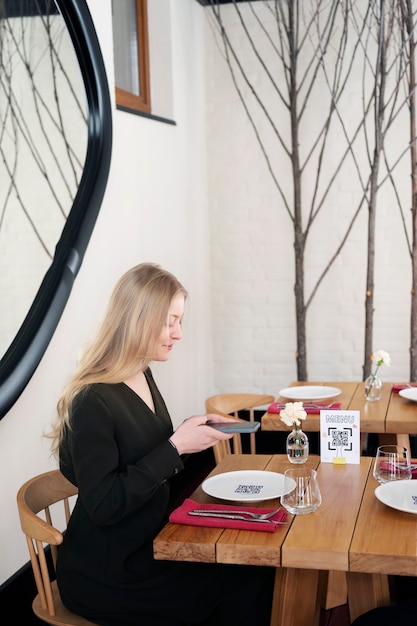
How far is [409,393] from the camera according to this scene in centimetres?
338

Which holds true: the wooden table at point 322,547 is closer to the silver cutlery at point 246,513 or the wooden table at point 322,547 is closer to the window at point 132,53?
the silver cutlery at point 246,513

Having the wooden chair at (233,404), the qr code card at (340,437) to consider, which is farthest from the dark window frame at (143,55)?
the qr code card at (340,437)

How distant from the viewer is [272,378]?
5.16m

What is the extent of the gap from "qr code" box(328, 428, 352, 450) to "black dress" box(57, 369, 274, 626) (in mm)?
448

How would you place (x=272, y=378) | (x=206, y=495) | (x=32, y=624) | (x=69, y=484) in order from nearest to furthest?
1. (x=206, y=495)
2. (x=69, y=484)
3. (x=32, y=624)
4. (x=272, y=378)

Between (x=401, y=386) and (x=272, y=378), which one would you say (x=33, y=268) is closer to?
(x=401, y=386)

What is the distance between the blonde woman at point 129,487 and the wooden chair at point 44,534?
0.05 meters

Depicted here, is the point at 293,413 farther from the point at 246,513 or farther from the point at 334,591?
the point at 334,591

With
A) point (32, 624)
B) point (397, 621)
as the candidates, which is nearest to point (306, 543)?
point (397, 621)

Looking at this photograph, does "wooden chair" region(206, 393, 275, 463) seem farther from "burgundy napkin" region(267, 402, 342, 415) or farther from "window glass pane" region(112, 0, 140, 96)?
"window glass pane" region(112, 0, 140, 96)

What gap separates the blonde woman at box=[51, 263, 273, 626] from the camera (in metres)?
1.95

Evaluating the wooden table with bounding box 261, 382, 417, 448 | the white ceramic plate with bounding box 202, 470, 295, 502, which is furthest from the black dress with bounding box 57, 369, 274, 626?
the wooden table with bounding box 261, 382, 417, 448

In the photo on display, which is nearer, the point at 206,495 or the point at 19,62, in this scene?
the point at 206,495

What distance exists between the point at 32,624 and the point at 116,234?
5.79ft
